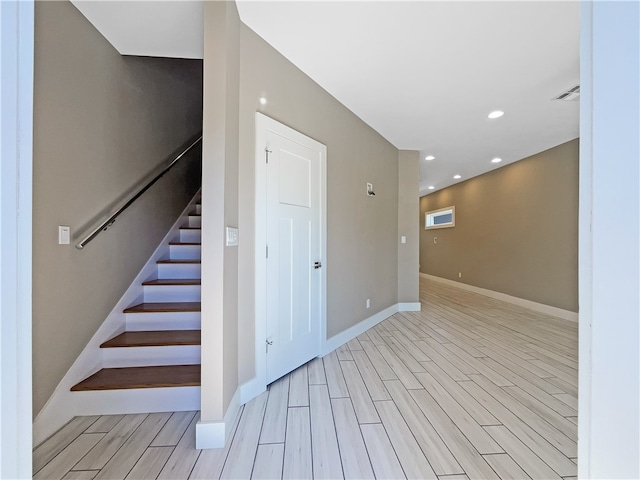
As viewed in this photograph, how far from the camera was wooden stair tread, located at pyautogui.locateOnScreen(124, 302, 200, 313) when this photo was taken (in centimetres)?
233

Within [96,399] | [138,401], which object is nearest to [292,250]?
[138,401]

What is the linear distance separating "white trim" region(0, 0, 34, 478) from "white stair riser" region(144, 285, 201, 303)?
2.14 m

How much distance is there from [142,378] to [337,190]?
91.0 inches

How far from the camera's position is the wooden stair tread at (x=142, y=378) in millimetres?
1875

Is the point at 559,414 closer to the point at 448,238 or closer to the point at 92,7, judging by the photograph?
the point at 92,7

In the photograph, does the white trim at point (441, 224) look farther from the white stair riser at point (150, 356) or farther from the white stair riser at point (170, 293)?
the white stair riser at point (150, 356)

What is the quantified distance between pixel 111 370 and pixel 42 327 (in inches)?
23.2

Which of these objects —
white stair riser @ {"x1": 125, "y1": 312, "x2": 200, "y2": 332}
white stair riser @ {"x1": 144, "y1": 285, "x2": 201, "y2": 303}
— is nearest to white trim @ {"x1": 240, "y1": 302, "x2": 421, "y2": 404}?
white stair riser @ {"x1": 125, "y1": 312, "x2": 200, "y2": 332}

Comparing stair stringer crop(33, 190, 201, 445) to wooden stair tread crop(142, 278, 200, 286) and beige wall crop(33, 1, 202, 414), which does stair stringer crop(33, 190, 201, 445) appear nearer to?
beige wall crop(33, 1, 202, 414)

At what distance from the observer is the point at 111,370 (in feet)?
6.70

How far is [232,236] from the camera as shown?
1793 mm

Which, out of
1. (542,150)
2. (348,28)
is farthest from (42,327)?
(542,150)

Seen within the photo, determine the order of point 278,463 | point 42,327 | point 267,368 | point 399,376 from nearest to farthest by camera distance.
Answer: point 278,463 → point 42,327 → point 267,368 → point 399,376

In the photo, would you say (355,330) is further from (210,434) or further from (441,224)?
(441,224)
